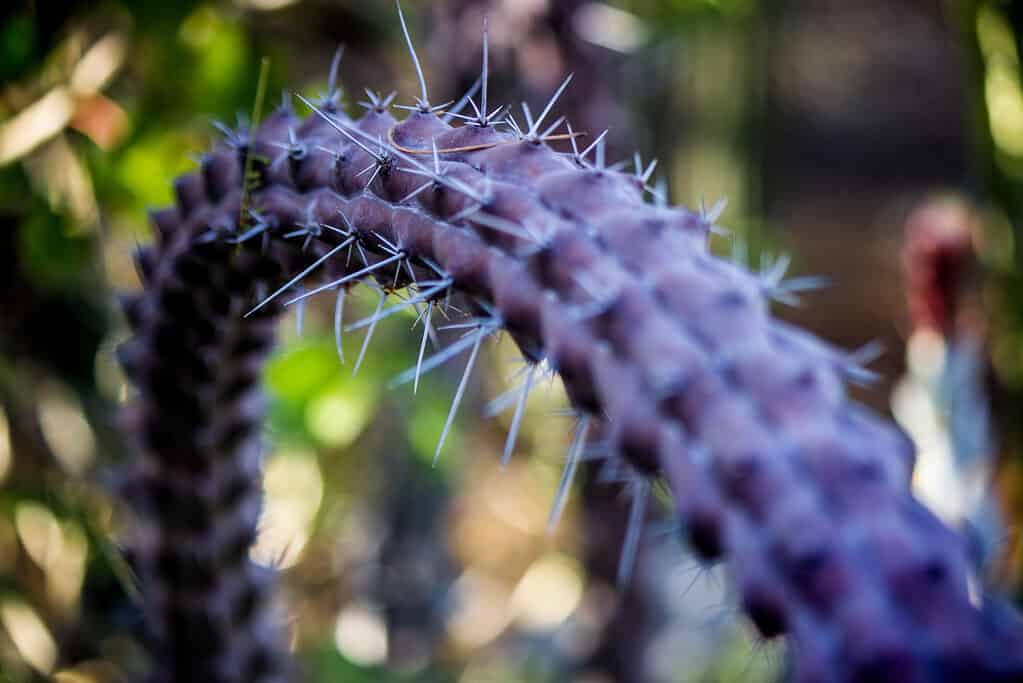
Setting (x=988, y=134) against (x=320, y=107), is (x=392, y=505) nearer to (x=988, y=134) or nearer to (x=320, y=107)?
(x=320, y=107)

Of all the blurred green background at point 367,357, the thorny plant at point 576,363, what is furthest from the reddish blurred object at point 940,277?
the thorny plant at point 576,363

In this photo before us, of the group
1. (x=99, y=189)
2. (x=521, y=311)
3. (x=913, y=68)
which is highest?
(x=521, y=311)

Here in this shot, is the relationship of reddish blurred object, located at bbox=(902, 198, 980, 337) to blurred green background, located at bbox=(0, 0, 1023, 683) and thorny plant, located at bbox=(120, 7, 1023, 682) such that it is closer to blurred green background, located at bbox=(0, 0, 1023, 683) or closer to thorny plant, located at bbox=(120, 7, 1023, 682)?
blurred green background, located at bbox=(0, 0, 1023, 683)

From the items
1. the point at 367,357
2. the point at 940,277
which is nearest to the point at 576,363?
the point at 940,277

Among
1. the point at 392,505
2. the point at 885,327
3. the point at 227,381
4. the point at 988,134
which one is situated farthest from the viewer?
the point at 885,327

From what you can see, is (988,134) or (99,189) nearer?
(99,189)

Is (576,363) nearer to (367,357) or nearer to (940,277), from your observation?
(940,277)

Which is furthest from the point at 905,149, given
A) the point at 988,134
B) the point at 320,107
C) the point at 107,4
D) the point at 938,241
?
the point at 320,107
